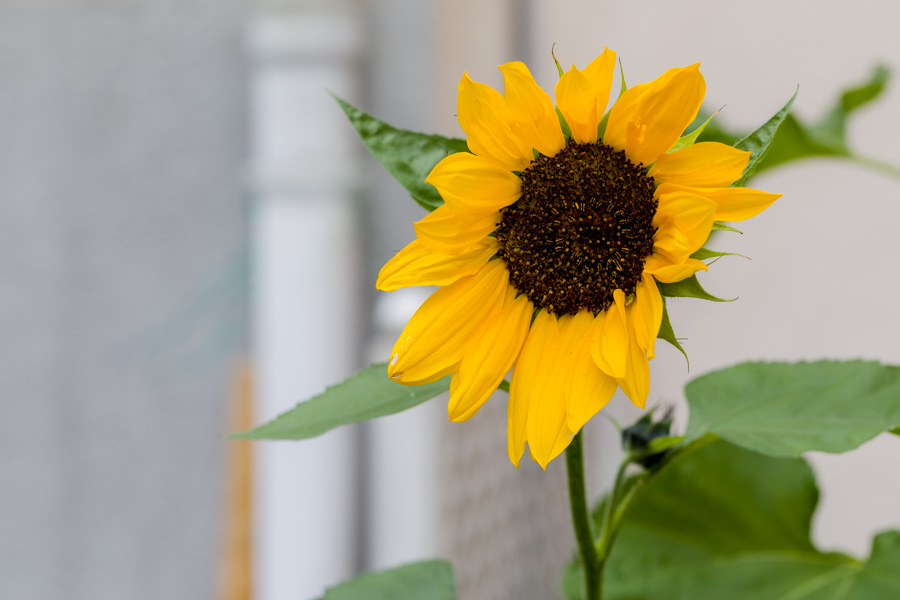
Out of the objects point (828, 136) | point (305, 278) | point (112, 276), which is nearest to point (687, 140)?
point (828, 136)

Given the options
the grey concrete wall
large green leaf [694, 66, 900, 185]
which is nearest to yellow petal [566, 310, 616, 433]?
large green leaf [694, 66, 900, 185]

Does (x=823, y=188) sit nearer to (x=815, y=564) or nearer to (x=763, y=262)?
(x=763, y=262)

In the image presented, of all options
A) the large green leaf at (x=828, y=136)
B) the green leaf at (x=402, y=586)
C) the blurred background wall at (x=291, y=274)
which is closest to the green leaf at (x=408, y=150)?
the green leaf at (x=402, y=586)

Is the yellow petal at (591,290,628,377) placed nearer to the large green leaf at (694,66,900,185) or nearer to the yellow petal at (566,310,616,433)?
the yellow petal at (566,310,616,433)

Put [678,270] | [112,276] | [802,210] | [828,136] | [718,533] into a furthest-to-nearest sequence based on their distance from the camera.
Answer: [112,276] → [802,210] → [828,136] → [718,533] → [678,270]

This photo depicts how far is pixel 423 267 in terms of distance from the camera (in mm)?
200

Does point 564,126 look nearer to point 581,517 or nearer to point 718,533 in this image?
point 581,517

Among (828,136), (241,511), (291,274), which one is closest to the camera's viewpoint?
(828,136)

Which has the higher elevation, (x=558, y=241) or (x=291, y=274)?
(x=291, y=274)

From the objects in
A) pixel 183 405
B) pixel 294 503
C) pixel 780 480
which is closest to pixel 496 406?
pixel 294 503

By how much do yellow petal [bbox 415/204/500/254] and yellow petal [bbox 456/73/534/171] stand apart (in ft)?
0.05

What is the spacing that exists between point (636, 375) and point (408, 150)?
3.4 inches

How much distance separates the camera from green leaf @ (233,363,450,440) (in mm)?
217

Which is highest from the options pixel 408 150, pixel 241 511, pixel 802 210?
pixel 802 210
